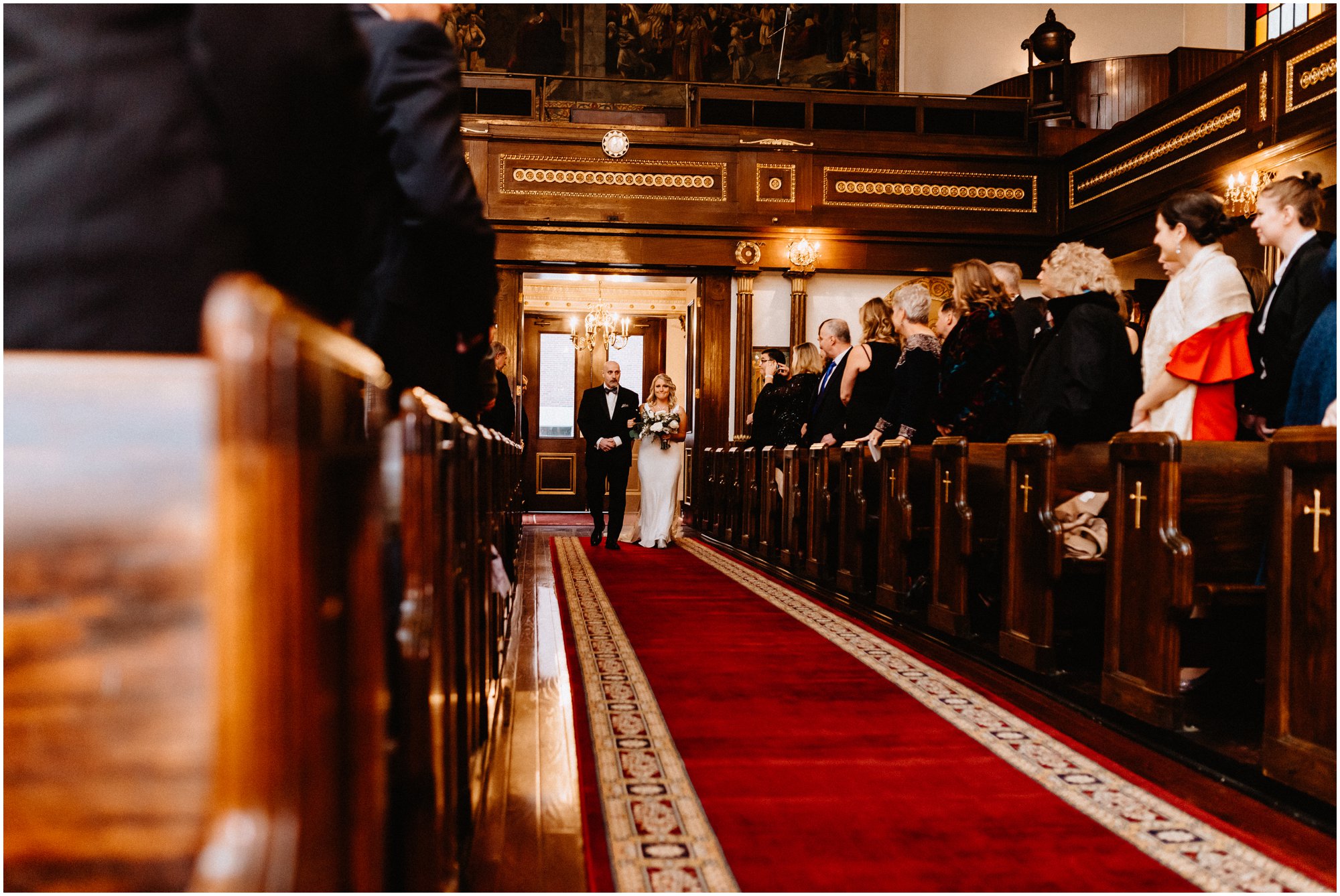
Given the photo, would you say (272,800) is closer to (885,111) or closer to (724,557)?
(724,557)

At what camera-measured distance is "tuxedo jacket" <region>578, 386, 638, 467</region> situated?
8.85 meters

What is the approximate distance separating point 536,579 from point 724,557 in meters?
2.06

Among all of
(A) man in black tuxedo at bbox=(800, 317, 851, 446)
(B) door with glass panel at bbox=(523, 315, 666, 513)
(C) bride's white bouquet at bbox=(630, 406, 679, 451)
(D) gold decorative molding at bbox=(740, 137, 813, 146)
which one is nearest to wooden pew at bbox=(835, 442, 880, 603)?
(A) man in black tuxedo at bbox=(800, 317, 851, 446)

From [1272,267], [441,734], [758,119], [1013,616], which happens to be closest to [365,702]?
[441,734]

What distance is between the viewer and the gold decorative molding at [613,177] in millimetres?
10836

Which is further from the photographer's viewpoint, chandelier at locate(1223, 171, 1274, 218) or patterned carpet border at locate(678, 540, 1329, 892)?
chandelier at locate(1223, 171, 1274, 218)

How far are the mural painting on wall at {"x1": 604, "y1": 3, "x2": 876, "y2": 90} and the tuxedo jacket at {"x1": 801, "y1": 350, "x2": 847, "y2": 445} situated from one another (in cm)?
765

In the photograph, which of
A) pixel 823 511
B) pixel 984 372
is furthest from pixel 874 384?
pixel 984 372

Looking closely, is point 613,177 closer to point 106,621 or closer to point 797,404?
point 797,404

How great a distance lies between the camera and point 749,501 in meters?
8.49

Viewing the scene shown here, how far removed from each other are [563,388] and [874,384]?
10.3m

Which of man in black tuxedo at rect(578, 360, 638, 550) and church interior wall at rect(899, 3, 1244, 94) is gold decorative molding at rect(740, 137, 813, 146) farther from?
man in black tuxedo at rect(578, 360, 638, 550)

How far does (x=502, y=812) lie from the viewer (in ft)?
7.39

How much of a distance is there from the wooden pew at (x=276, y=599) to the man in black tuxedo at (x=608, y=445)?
7.88m
